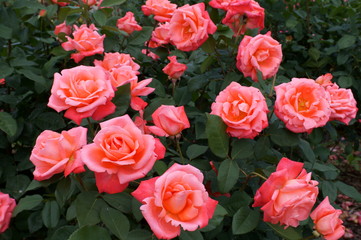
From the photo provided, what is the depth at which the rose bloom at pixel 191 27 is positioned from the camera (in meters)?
1.16

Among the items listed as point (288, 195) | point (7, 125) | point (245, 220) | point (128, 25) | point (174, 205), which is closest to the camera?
point (174, 205)

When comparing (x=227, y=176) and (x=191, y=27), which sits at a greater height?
(x=191, y=27)

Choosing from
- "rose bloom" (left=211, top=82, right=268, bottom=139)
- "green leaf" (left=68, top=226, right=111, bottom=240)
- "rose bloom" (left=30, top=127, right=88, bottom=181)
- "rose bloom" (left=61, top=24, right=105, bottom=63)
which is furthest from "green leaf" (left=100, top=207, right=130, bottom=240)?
"rose bloom" (left=61, top=24, right=105, bottom=63)

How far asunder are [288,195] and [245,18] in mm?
734

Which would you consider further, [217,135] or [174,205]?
[217,135]

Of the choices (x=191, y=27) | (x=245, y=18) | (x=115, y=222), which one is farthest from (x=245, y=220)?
(x=245, y=18)

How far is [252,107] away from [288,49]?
1.86 metres

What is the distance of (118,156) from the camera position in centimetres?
73

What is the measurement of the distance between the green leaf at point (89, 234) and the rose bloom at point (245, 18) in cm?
85

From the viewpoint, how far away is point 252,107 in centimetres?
95

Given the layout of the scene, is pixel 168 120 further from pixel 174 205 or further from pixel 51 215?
pixel 51 215

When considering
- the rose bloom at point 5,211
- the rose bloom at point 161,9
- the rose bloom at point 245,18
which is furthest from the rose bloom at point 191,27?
the rose bloom at point 5,211

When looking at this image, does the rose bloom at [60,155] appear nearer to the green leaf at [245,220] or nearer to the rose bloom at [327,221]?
the green leaf at [245,220]

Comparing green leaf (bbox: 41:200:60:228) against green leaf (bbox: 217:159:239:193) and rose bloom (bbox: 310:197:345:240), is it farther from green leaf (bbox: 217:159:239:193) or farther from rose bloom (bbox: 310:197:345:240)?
rose bloom (bbox: 310:197:345:240)
